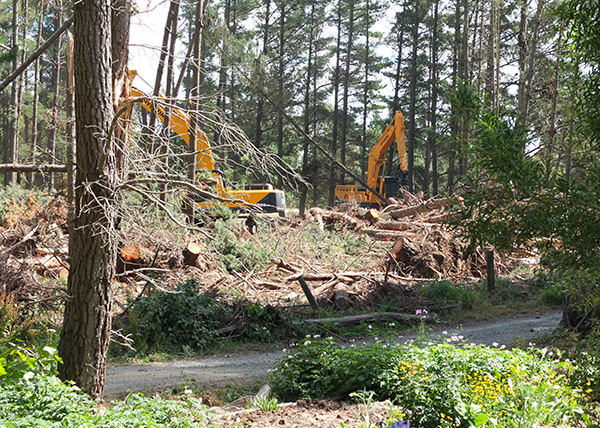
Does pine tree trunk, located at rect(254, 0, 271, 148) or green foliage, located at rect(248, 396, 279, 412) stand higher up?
pine tree trunk, located at rect(254, 0, 271, 148)

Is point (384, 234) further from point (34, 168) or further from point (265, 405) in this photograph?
point (34, 168)

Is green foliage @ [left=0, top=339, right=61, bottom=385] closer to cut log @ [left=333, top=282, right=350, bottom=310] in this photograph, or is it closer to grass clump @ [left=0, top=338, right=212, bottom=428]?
grass clump @ [left=0, top=338, right=212, bottom=428]

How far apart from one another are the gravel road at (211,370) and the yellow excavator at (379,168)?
13.2 metres

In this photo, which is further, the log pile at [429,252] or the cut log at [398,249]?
the cut log at [398,249]

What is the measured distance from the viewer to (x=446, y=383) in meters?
4.34

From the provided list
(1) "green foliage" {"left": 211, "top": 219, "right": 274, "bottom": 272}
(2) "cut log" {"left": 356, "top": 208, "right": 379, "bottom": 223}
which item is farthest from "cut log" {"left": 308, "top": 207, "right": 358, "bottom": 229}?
(1) "green foliage" {"left": 211, "top": 219, "right": 274, "bottom": 272}

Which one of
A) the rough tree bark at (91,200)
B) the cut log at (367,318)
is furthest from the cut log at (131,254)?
the rough tree bark at (91,200)

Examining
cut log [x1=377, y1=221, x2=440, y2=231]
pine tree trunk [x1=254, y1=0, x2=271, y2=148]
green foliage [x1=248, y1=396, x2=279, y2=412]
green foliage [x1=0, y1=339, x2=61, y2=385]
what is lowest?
green foliage [x1=248, y1=396, x2=279, y2=412]

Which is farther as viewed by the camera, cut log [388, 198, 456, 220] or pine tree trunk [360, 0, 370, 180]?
pine tree trunk [360, 0, 370, 180]

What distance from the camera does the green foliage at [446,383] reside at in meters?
4.07

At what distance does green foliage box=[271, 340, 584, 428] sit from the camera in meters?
4.07

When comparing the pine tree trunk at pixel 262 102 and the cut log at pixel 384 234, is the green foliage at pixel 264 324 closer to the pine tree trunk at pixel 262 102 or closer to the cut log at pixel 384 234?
the cut log at pixel 384 234

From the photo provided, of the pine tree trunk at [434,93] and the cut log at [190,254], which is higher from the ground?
the pine tree trunk at [434,93]

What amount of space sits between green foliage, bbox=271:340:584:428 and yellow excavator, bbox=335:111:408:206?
56.8ft
